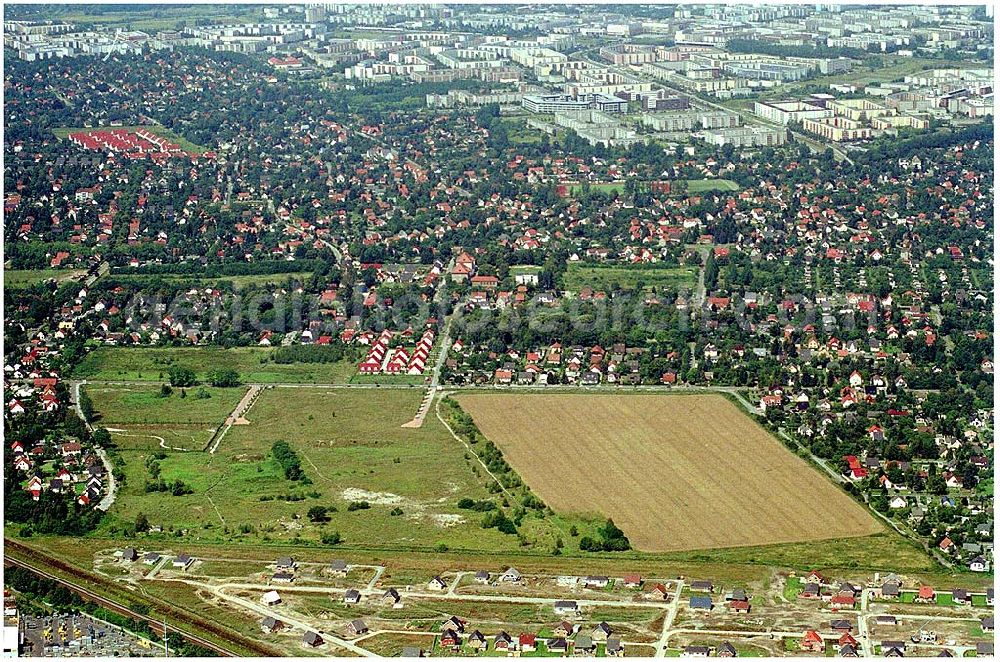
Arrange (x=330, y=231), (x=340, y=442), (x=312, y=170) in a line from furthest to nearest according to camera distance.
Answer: (x=312, y=170) → (x=330, y=231) → (x=340, y=442)

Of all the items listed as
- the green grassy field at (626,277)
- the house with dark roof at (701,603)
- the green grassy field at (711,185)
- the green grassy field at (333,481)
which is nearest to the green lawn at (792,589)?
the house with dark roof at (701,603)

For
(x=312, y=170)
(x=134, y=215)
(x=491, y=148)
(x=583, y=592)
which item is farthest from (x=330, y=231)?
(x=583, y=592)

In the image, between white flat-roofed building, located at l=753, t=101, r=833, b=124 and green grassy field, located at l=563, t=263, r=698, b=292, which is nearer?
green grassy field, located at l=563, t=263, r=698, b=292

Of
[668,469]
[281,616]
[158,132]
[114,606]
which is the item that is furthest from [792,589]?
[158,132]

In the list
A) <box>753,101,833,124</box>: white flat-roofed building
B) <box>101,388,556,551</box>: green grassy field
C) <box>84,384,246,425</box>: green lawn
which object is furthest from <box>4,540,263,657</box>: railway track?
<box>753,101,833,124</box>: white flat-roofed building

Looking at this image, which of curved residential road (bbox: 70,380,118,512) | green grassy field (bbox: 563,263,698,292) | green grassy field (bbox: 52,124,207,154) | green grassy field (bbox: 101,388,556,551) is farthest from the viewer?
green grassy field (bbox: 52,124,207,154)

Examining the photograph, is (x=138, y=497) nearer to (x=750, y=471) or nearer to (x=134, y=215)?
(x=750, y=471)

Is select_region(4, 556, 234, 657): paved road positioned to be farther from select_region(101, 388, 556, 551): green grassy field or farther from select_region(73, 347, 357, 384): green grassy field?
select_region(73, 347, 357, 384): green grassy field

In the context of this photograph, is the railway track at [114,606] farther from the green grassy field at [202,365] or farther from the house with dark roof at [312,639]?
the green grassy field at [202,365]

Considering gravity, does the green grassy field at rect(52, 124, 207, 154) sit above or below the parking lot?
below
